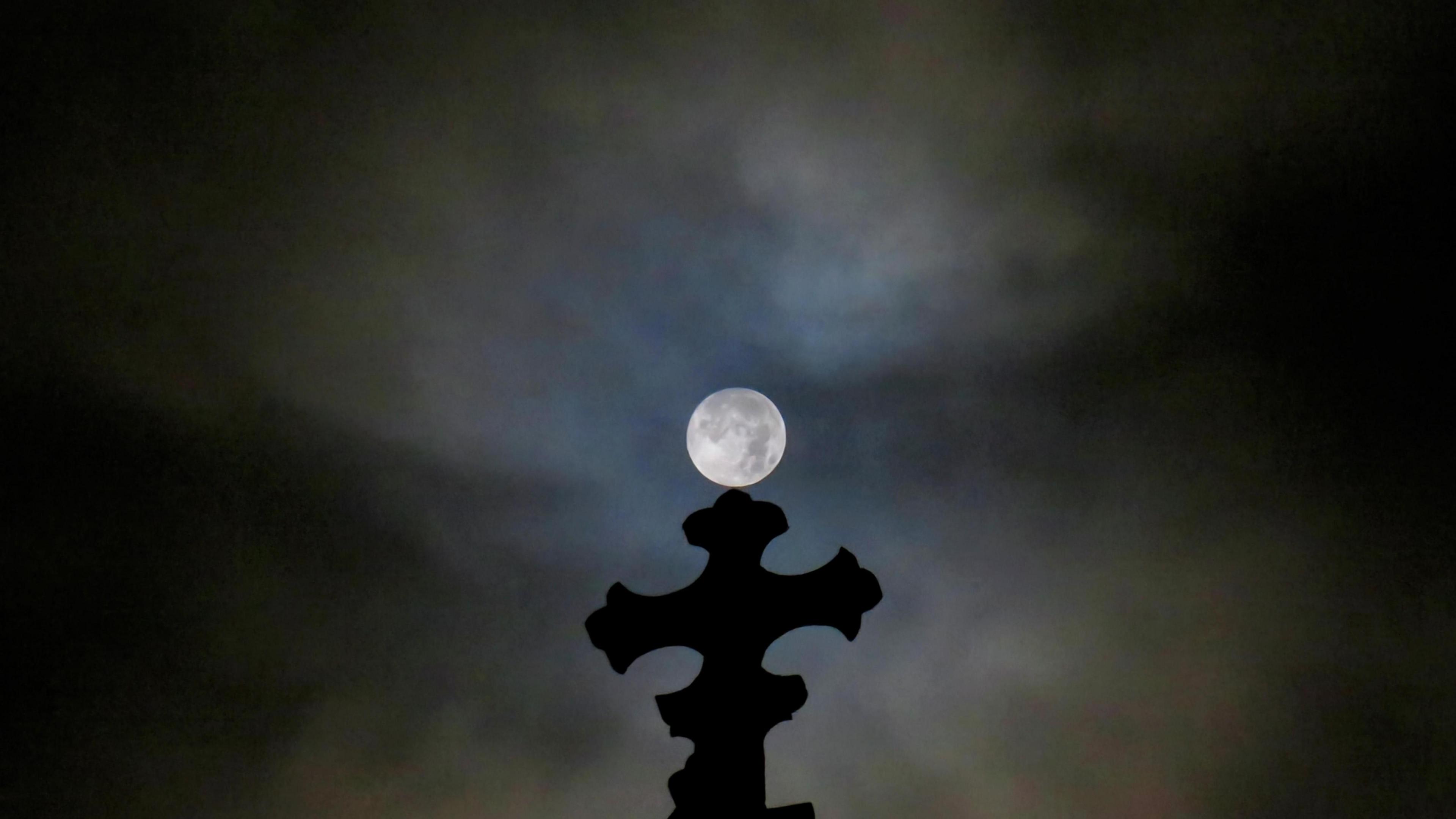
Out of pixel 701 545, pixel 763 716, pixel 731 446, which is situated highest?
pixel 731 446

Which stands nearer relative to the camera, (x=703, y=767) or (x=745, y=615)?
(x=703, y=767)

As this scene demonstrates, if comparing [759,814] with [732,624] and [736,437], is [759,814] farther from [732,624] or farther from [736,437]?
[736,437]

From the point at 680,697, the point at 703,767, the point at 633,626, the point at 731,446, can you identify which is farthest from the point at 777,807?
the point at 731,446

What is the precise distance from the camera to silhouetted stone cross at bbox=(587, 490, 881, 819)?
3174 mm

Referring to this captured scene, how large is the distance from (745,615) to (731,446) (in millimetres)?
620

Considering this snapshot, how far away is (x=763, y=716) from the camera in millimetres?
3213

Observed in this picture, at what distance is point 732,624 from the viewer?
3379mm

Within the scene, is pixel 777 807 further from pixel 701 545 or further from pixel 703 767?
pixel 701 545

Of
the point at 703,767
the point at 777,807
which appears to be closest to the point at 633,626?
the point at 703,767

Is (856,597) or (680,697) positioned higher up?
(856,597)

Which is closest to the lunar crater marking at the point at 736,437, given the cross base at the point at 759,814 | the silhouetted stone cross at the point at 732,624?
the silhouetted stone cross at the point at 732,624

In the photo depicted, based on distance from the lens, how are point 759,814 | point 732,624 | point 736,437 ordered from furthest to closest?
point 736,437 < point 732,624 < point 759,814

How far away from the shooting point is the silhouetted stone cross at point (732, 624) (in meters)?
3.17

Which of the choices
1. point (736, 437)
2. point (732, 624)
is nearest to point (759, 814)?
point (732, 624)
